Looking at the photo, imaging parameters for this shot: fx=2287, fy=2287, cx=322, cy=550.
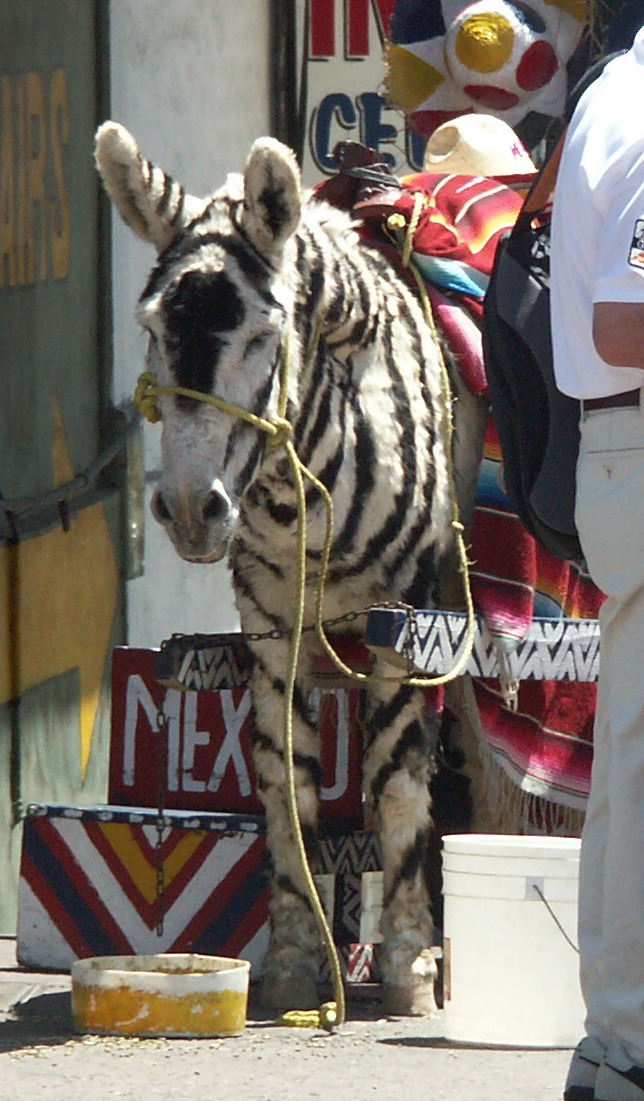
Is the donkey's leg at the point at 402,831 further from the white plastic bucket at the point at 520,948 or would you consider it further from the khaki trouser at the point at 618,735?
the khaki trouser at the point at 618,735

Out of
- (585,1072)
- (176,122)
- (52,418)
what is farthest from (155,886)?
(176,122)

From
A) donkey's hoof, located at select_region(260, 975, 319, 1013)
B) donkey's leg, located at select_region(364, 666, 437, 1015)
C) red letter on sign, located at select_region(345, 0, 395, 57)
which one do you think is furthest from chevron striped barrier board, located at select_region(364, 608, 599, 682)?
red letter on sign, located at select_region(345, 0, 395, 57)

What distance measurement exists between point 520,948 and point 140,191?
192 centimetres

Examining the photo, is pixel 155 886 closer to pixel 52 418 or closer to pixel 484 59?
pixel 52 418

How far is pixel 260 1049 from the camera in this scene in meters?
5.00

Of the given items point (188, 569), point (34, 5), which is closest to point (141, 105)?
point (34, 5)

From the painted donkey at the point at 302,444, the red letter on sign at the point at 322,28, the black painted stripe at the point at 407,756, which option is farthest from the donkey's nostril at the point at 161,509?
the red letter on sign at the point at 322,28

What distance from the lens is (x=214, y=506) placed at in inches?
197

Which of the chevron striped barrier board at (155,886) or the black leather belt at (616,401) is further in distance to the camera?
the chevron striped barrier board at (155,886)

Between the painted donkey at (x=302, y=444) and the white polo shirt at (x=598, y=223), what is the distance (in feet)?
4.09

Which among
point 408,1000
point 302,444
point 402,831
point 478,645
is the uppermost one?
point 302,444

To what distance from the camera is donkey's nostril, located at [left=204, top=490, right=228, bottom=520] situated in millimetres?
4988

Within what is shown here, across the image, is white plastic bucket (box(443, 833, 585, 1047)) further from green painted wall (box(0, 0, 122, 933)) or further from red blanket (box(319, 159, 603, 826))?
green painted wall (box(0, 0, 122, 933))

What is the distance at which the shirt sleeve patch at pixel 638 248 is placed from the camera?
371 centimetres
